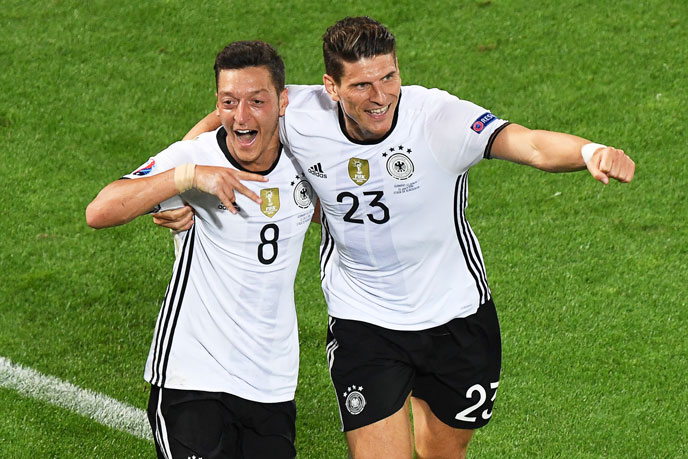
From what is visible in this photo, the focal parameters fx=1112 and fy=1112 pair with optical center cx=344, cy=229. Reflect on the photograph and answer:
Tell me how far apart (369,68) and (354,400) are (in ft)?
5.40

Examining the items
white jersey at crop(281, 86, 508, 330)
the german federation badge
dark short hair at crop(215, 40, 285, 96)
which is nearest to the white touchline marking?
white jersey at crop(281, 86, 508, 330)

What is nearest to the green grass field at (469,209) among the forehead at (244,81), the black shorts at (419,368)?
the black shorts at (419,368)

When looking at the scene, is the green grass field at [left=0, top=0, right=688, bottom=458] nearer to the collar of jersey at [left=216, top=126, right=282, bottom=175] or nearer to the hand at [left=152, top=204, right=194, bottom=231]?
the hand at [left=152, top=204, right=194, bottom=231]

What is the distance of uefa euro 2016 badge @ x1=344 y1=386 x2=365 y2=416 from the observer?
216 inches

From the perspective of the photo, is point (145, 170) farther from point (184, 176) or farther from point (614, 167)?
point (614, 167)

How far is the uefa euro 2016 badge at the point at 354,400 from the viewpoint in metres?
5.49

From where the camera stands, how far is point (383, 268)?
215 inches

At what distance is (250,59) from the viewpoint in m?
5.01

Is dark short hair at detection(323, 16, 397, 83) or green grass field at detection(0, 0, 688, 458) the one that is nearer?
dark short hair at detection(323, 16, 397, 83)

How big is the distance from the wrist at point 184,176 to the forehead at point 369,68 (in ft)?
2.96

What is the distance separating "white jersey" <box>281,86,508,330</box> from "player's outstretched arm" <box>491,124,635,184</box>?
12cm

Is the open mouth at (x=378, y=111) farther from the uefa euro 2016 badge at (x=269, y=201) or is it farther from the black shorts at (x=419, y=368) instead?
the black shorts at (x=419, y=368)

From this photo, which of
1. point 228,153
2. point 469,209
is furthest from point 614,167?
point 469,209

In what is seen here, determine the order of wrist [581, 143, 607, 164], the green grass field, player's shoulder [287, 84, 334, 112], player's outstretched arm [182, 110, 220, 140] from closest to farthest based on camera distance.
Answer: wrist [581, 143, 607, 164]
player's shoulder [287, 84, 334, 112]
player's outstretched arm [182, 110, 220, 140]
the green grass field
